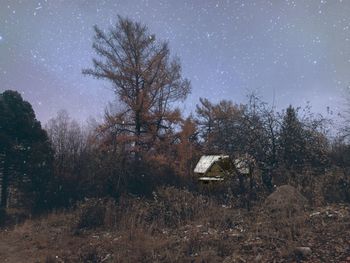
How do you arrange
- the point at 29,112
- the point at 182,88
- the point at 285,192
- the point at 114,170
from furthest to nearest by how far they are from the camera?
1. the point at 182,88
2. the point at 29,112
3. the point at 114,170
4. the point at 285,192

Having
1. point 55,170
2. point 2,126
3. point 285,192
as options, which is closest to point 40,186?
point 55,170

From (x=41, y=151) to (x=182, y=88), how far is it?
35.6 feet

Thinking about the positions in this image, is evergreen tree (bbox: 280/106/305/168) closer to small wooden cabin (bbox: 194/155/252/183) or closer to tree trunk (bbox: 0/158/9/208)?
small wooden cabin (bbox: 194/155/252/183)

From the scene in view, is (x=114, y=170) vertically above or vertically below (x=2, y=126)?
below

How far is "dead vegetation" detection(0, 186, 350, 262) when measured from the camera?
8773 millimetres

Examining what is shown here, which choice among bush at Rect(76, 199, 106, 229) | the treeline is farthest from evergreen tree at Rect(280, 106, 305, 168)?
bush at Rect(76, 199, 106, 229)

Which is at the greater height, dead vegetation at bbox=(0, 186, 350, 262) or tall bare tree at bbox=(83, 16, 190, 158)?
tall bare tree at bbox=(83, 16, 190, 158)

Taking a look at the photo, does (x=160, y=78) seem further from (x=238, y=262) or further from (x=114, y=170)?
(x=238, y=262)

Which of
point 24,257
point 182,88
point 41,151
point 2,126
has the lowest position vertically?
point 24,257

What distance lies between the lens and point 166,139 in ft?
77.2

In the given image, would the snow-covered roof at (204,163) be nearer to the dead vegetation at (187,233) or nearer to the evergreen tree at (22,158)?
the dead vegetation at (187,233)

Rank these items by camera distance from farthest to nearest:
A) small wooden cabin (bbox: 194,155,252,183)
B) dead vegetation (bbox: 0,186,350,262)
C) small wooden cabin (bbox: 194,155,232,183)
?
small wooden cabin (bbox: 194,155,232,183) → small wooden cabin (bbox: 194,155,252,183) → dead vegetation (bbox: 0,186,350,262)

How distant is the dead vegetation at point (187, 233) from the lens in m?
8.77

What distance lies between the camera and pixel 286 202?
39.2 ft
